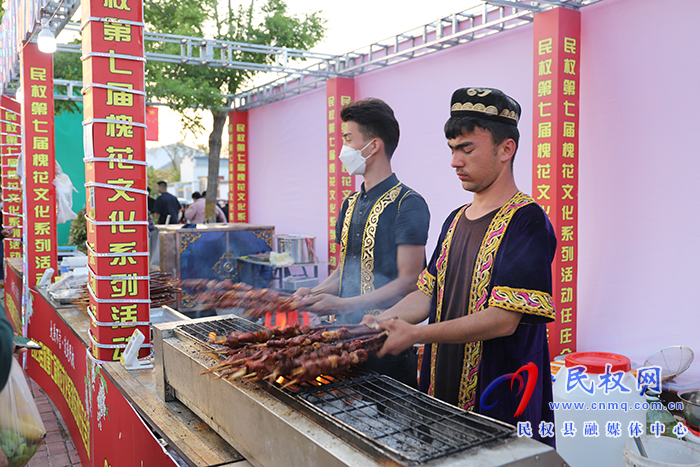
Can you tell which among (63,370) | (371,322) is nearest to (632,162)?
(371,322)

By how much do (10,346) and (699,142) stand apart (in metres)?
5.36

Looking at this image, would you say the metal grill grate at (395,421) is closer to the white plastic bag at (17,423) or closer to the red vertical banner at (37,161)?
the white plastic bag at (17,423)

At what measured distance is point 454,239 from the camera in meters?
2.07

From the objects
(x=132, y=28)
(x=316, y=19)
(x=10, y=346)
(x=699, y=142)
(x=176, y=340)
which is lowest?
(x=176, y=340)

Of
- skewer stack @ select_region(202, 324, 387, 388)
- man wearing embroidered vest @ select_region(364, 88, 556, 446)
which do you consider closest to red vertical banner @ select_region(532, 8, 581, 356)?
A: man wearing embroidered vest @ select_region(364, 88, 556, 446)

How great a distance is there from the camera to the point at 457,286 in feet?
6.48

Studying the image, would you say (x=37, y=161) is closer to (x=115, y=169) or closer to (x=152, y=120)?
(x=115, y=169)

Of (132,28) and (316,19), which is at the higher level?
(316,19)

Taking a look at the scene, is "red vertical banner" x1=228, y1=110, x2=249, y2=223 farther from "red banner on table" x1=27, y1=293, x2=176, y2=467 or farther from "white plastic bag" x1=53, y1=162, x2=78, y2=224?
"red banner on table" x1=27, y1=293, x2=176, y2=467

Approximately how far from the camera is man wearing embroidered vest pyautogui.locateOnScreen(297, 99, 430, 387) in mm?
2477

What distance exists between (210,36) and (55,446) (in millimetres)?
8679

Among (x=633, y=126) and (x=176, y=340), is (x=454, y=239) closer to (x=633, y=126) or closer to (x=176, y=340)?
(x=176, y=340)

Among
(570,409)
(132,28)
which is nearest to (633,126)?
(570,409)

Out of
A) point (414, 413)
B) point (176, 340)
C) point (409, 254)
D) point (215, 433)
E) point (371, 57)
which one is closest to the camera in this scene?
→ point (414, 413)
